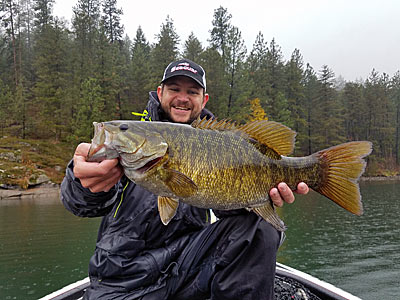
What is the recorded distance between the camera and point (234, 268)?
8.79ft

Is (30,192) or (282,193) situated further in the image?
(30,192)

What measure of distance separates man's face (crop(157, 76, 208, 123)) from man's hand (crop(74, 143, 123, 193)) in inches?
63.5

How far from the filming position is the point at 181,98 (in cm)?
385

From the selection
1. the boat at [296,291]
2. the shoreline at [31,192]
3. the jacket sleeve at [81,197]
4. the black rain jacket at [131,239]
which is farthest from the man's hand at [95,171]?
the shoreline at [31,192]

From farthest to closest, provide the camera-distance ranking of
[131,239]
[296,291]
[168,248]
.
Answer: [296,291]
[168,248]
[131,239]

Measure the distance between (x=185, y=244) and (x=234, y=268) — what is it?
62 centimetres

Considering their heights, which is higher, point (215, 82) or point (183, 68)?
point (215, 82)

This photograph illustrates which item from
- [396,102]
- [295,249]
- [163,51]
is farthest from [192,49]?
[396,102]

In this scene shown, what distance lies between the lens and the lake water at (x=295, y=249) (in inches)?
292

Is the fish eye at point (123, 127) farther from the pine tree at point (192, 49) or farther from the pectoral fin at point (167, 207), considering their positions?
the pine tree at point (192, 49)

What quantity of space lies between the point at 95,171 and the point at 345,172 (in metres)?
1.92

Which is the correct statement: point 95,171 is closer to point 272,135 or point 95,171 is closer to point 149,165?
point 149,165

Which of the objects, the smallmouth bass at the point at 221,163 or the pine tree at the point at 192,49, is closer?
the smallmouth bass at the point at 221,163

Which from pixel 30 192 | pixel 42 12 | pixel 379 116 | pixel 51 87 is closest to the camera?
pixel 30 192
